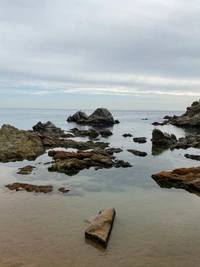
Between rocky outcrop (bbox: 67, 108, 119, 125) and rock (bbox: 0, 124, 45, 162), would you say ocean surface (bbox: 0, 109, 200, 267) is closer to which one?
rock (bbox: 0, 124, 45, 162)

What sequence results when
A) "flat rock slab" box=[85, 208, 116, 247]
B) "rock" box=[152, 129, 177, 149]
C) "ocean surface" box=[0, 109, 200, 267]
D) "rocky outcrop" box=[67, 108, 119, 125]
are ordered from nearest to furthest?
"ocean surface" box=[0, 109, 200, 267] < "flat rock slab" box=[85, 208, 116, 247] < "rock" box=[152, 129, 177, 149] < "rocky outcrop" box=[67, 108, 119, 125]

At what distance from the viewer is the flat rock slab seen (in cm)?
1233

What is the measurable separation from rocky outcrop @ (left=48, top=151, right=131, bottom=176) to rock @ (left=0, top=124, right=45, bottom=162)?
491 cm

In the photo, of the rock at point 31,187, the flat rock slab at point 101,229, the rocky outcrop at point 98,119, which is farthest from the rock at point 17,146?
the rocky outcrop at point 98,119

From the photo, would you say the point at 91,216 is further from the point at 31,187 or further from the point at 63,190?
the point at 31,187

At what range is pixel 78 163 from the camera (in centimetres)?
2780

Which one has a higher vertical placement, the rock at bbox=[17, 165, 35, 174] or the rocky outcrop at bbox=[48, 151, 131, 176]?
the rocky outcrop at bbox=[48, 151, 131, 176]

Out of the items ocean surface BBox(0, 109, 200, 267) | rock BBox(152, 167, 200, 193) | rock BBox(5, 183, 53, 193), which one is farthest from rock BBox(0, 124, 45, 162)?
rock BBox(152, 167, 200, 193)

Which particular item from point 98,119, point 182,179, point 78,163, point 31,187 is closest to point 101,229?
point 31,187

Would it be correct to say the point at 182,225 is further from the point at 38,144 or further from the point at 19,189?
the point at 38,144

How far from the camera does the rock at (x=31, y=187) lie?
64.5 ft

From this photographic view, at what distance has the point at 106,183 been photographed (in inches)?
875

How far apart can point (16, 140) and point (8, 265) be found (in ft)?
86.5

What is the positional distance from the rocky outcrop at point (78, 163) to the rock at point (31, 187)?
4.96m
